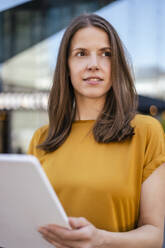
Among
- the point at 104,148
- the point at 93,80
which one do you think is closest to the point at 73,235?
the point at 104,148

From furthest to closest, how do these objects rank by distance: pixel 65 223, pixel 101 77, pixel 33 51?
pixel 33 51 < pixel 101 77 < pixel 65 223

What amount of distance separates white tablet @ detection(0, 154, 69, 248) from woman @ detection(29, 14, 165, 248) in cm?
18

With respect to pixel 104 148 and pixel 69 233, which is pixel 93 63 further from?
pixel 69 233

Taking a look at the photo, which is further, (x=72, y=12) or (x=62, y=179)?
(x=72, y=12)

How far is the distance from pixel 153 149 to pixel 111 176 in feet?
0.60

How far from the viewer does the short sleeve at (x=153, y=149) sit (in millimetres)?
1157

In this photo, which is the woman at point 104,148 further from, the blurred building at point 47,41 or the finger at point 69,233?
the blurred building at point 47,41

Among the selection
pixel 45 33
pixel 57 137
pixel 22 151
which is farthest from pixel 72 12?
pixel 57 137

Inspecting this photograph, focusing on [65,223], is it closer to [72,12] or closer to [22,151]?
[72,12]

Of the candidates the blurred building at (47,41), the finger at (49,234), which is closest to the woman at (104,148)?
the finger at (49,234)

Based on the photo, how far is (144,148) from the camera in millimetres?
1199

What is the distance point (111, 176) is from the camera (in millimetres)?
1178

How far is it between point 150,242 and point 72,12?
8.81m

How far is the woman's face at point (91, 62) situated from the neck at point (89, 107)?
0.20 ft
